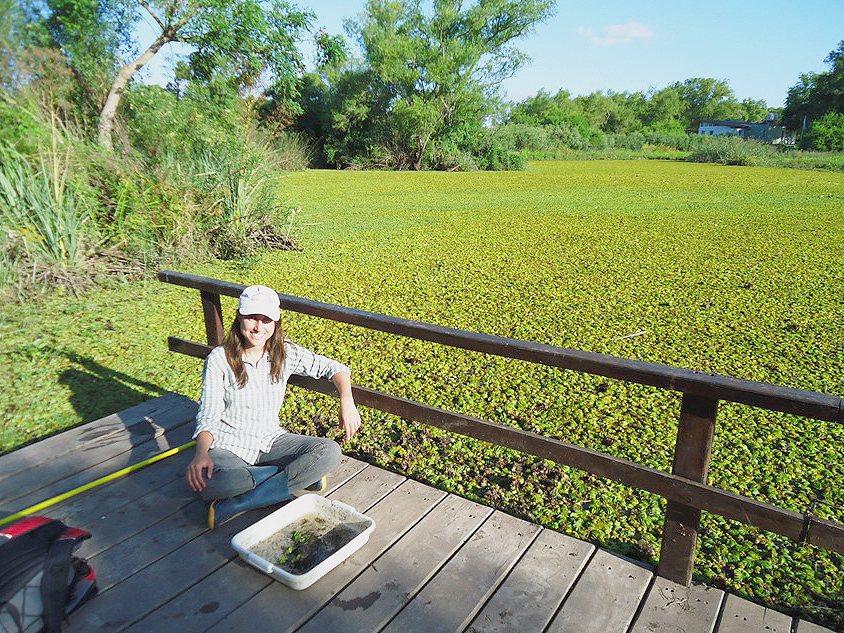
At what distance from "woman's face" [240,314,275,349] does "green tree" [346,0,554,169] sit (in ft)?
99.9

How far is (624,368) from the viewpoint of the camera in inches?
83.8

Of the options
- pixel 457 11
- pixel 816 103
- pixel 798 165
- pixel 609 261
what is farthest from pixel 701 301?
pixel 816 103

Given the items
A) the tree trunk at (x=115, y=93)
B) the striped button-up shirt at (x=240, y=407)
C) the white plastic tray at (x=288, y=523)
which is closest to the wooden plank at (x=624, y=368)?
the striped button-up shirt at (x=240, y=407)

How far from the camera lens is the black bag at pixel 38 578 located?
167 centimetres

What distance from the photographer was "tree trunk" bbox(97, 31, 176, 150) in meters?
7.77

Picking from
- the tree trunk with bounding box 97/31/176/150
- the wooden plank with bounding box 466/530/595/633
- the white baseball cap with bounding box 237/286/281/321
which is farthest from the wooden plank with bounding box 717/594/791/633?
the tree trunk with bounding box 97/31/176/150

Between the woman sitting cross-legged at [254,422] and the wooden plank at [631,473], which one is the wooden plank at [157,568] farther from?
the wooden plank at [631,473]

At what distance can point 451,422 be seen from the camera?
2611mm

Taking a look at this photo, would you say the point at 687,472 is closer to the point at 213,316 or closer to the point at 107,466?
the point at 107,466

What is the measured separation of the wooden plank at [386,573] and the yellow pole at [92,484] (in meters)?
1.09

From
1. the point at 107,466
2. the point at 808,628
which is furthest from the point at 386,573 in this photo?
the point at 107,466

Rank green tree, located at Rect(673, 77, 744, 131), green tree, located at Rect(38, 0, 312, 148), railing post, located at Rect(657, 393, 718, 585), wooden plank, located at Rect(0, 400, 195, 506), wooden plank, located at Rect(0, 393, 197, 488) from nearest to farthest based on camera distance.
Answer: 1. railing post, located at Rect(657, 393, 718, 585)
2. wooden plank, located at Rect(0, 400, 195, 506)
3. wooden plank, located at Rect(0, 393, 197, 488)
4. green tree, located at Rect(38, 0, 312, 148)
5. green tree, located at Rect(673, 77, 744, 131)

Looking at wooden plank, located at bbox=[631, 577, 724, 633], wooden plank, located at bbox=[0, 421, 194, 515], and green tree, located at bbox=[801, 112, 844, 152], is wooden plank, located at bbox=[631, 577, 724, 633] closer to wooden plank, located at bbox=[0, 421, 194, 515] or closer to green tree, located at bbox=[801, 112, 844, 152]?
wooden plank, located at bbox=[0, 421, 194, 515]

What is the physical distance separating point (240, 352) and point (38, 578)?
3.61 feet
